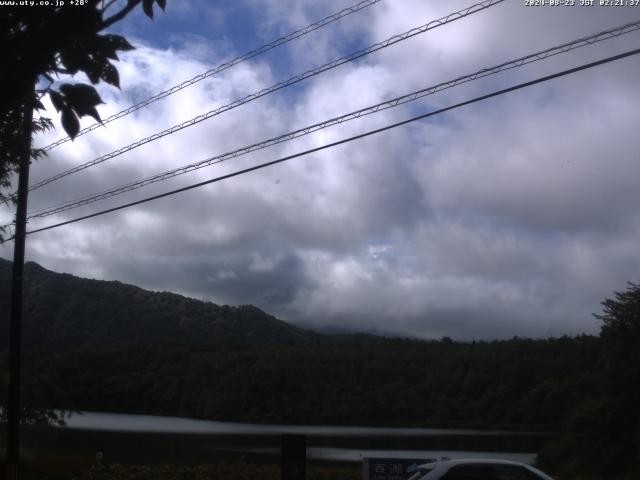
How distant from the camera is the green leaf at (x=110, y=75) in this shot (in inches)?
209

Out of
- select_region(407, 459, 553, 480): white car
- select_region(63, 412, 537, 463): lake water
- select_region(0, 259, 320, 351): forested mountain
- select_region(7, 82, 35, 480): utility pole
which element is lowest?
select_region(63, 412, 537, 463): lake water

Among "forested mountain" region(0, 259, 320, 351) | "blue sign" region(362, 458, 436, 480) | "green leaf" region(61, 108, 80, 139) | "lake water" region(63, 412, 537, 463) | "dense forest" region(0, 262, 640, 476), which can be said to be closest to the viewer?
"green leaf" region(61, 108, 80, 139)

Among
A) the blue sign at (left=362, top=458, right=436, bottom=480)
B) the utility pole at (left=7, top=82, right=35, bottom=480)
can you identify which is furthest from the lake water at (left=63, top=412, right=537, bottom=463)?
the utility pole at (left=7, top=82, right=35, bottom=480)

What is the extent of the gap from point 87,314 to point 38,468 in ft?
357

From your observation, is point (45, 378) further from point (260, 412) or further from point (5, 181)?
point (260, 412)

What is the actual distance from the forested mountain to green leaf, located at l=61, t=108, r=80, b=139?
303 feet

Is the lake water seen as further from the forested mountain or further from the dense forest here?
the forested mountain

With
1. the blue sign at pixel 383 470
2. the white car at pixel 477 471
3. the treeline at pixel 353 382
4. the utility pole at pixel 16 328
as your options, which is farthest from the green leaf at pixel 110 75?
the treeline at pixel 353 382

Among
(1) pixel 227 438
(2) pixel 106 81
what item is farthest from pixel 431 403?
(2) pixel 106 81

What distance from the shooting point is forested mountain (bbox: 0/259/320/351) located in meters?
108

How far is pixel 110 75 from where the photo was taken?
533cm

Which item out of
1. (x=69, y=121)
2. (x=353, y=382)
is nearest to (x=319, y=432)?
(x=353, y=382)

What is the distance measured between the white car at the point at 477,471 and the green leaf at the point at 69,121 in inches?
365

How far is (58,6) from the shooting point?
16.5 ft
